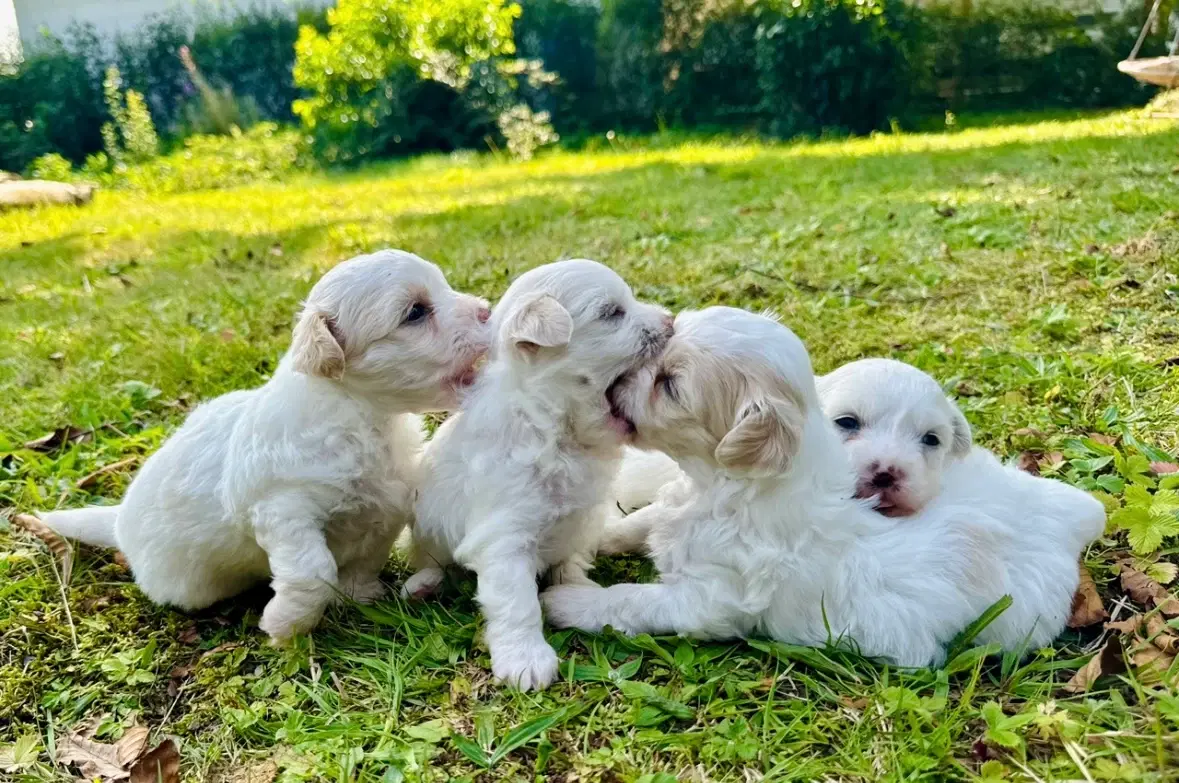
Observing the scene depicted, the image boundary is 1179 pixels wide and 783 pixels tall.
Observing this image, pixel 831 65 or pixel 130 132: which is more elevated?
pixel 831 65

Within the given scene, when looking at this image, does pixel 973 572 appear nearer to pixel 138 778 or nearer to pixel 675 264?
pixel 138 778

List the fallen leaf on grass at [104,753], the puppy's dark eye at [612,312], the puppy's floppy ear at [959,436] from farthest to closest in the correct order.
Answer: the puppy's floppy ear at [959,436] → the puppy's dark eye at [612,312] → the fallen leaf on grass at [104,753]

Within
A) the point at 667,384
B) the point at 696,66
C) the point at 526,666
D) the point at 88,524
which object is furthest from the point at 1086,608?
the point at 696,66

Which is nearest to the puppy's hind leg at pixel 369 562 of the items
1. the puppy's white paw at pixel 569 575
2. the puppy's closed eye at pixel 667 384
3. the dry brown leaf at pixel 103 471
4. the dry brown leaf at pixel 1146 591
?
the puppy's white paw at pixel 569 575

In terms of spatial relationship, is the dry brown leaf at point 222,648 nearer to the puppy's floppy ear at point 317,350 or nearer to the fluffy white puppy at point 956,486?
the puppy's floppy ear at point 317,350

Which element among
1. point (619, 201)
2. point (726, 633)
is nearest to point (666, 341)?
point (726, 633)

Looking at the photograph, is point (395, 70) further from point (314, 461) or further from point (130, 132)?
point (314, 461)

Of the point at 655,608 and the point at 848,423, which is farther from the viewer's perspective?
the point at 848,423

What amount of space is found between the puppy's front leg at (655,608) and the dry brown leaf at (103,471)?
7.98 ft

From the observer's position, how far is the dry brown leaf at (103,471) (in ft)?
13.4

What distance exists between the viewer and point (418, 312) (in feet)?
10.3

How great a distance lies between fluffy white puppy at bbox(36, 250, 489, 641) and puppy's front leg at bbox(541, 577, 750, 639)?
726 mm

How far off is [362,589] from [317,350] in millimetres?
911

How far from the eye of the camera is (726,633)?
276 cm
